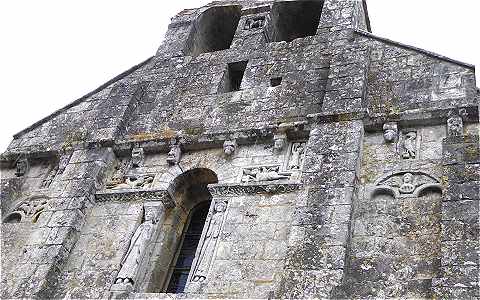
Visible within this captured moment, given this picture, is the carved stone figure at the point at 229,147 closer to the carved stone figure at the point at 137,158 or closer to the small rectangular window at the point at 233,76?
the carved stone figure at the point at 137,158

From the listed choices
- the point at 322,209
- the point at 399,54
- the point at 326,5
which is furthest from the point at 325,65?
the point at 322,209

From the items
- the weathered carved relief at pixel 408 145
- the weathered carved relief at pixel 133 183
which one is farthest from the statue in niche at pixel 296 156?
the weathered carved relief at pixel 133 183

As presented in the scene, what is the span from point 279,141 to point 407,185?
7.16 ft

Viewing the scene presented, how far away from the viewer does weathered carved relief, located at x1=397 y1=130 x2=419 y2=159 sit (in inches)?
350

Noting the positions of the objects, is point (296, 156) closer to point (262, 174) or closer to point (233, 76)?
point (262, 174)

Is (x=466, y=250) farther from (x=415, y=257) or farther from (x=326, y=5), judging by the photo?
(x=326, y=5)

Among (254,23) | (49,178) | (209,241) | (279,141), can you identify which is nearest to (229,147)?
(279,141)

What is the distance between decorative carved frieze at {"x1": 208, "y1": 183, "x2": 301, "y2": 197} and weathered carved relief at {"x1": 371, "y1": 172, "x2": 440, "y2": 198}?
1166 mm

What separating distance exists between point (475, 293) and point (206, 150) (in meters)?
5.10

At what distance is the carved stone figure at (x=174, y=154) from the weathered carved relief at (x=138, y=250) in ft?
2.83

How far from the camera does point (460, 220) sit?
7.50 m

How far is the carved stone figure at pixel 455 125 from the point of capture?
29.0 feet

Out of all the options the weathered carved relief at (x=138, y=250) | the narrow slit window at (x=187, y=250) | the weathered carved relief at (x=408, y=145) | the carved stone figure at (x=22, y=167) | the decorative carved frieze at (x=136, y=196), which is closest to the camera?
the weathered carved relief at (x=138, y=250)

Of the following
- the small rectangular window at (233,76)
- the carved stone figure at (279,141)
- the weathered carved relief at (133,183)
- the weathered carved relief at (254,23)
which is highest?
the weathered carved relief at (254,23)
